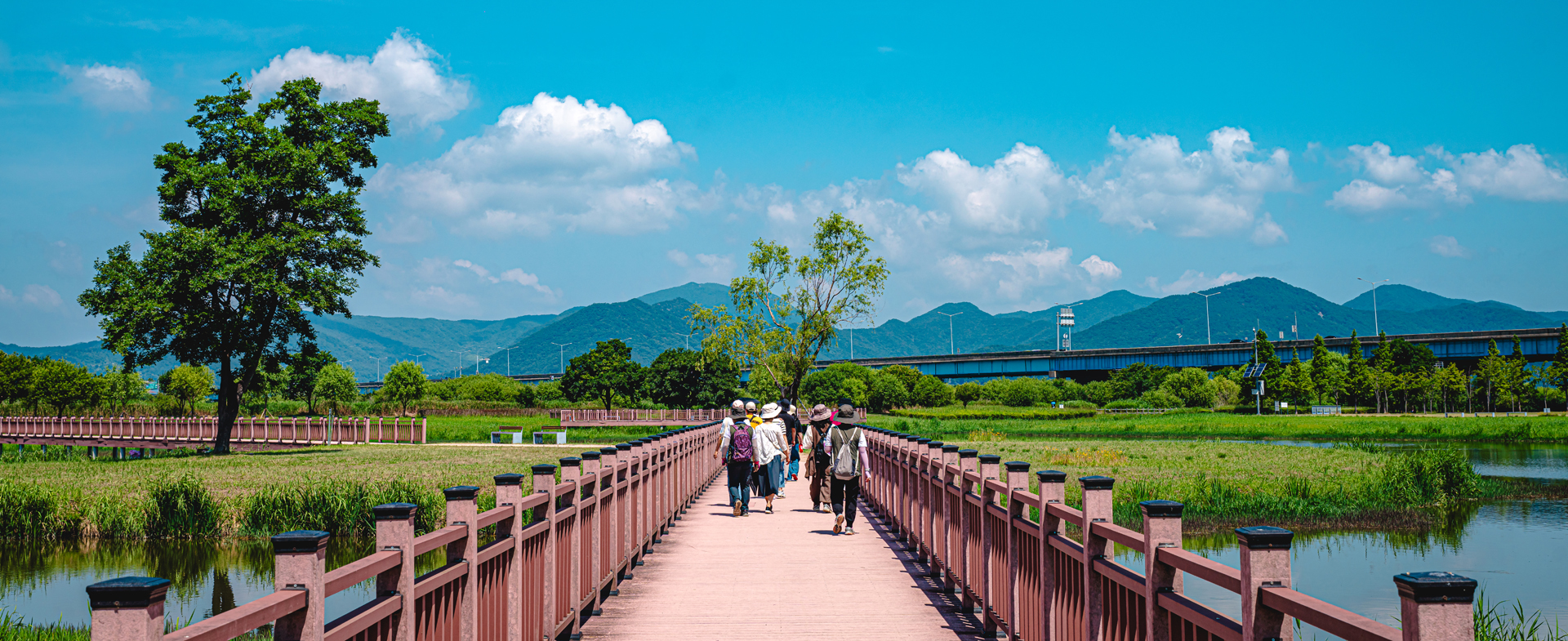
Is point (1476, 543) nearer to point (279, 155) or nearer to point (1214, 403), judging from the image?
point (279, 155)

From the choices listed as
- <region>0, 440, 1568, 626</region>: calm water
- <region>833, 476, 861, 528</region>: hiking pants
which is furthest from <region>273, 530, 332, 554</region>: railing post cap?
<region>0, 440, 1568, 626</region>: calm water

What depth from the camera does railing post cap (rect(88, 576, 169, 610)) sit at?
240 cm

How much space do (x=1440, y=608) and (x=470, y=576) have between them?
3.87m

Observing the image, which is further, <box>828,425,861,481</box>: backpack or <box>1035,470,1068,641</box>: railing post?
<box>828,425,861,481</box>: backpack

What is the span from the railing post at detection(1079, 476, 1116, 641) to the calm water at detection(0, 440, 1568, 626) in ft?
26.6

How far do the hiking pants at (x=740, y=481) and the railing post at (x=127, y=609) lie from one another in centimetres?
1183

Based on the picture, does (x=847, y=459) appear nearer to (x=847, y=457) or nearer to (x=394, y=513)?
(x=847, y=457)

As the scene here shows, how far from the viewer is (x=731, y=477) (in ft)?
47.9

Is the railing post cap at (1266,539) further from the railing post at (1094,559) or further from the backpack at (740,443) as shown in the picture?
the backpack at (740,443)

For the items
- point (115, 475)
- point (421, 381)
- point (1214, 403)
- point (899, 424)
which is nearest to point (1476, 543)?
point (115, 475)

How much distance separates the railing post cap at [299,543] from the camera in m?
3.21

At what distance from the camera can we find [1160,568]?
4012 millimetres

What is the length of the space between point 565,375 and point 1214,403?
63342 mm

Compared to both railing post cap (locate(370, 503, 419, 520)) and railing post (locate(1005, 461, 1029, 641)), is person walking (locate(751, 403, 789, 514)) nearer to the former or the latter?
railing post (locate(1005, 461, 1029, 641))
